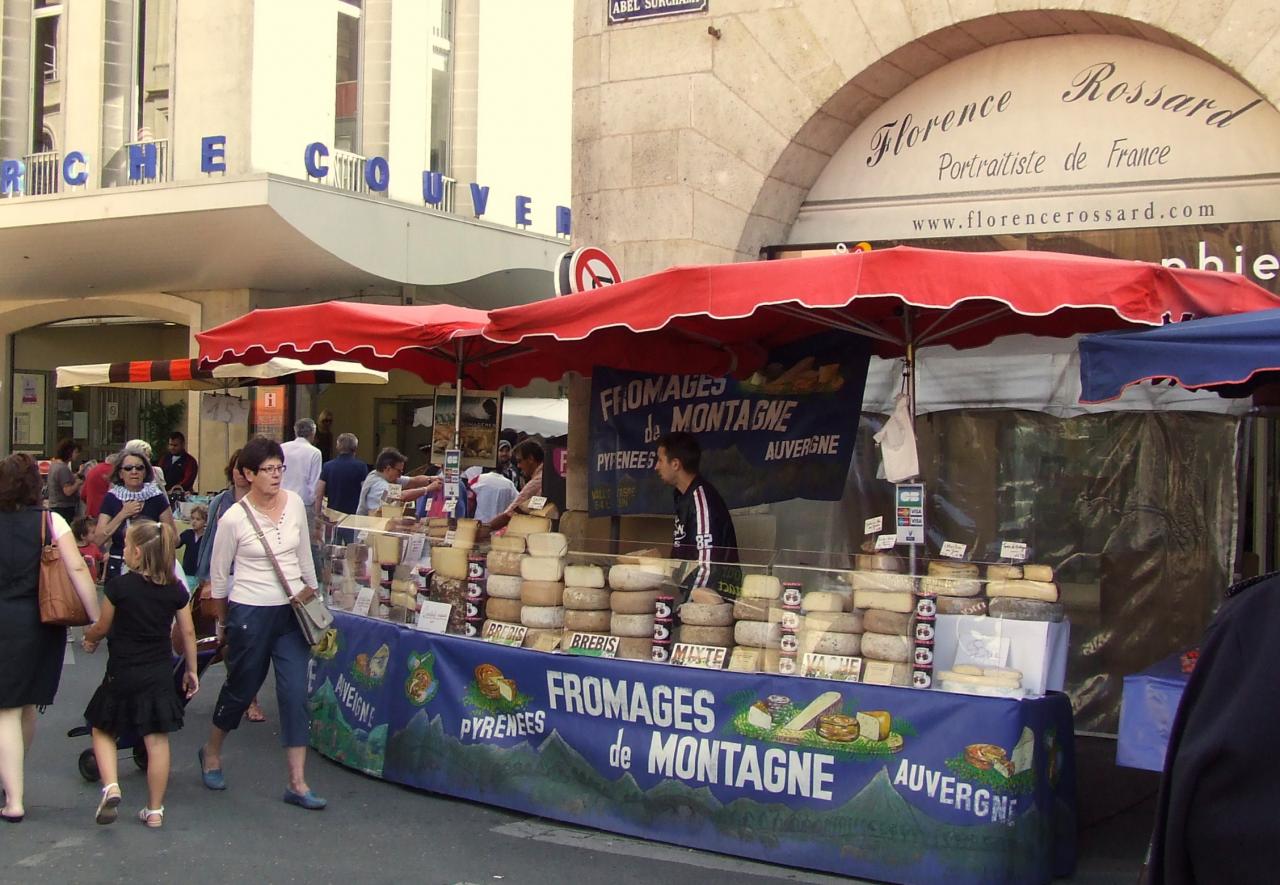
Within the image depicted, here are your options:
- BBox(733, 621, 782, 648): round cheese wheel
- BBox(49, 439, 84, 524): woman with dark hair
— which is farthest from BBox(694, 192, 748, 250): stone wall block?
BBox(49, 439, 84, 524): woman with dark hair

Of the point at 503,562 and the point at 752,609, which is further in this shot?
the point at 503,562

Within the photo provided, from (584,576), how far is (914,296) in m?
2.11

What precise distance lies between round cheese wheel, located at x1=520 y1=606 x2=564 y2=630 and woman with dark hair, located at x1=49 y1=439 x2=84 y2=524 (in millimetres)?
10426

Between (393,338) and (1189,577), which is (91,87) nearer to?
(393,338)

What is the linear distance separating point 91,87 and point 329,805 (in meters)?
16.3

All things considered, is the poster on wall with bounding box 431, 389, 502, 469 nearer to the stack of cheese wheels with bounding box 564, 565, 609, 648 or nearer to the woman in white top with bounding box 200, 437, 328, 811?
the woman in white top with bounding box 200, 437, 328, 811

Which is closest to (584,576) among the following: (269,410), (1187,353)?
(1187,353)

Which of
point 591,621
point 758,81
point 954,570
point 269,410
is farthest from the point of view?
point 269,410

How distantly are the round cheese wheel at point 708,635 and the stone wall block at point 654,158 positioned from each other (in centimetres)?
390

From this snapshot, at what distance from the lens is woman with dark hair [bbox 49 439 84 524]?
15.1 meters

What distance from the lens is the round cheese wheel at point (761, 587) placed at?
19.0 feet

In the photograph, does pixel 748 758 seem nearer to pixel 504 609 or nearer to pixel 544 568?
A: pixel 544 568

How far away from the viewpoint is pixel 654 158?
8.93 metres

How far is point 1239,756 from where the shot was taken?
1.64 m
